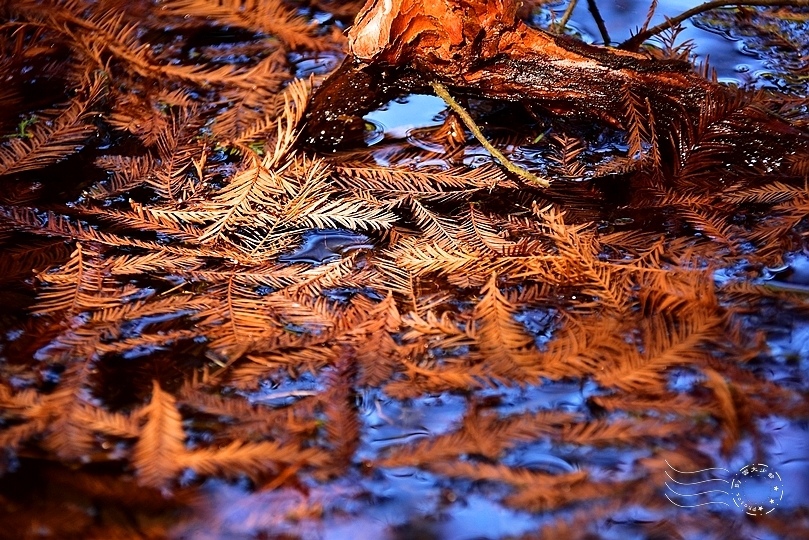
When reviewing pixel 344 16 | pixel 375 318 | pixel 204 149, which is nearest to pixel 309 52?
pixel 344 16

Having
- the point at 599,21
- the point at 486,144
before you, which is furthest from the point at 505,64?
the point at 599,21

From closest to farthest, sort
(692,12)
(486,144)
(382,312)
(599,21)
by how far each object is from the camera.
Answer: (382,312) → (486,144) → (692,12) → (599,21)

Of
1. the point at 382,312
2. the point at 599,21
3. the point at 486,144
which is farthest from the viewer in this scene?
the point at 599,21

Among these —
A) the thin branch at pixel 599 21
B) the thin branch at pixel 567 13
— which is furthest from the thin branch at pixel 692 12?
the thin branch at pixel 567 13

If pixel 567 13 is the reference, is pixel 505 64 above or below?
below

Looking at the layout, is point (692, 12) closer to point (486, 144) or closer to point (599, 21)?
point (599, 21)

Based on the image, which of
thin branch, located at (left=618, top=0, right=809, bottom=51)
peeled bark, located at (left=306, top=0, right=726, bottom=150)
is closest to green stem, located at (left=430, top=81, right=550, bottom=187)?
peeled bark, located at (left=306, top=0, right=726, bottom=150)

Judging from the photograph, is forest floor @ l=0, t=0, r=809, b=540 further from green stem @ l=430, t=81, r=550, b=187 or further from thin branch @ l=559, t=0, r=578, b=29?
thin branch @ l=559, t=0, r=578, b=29
